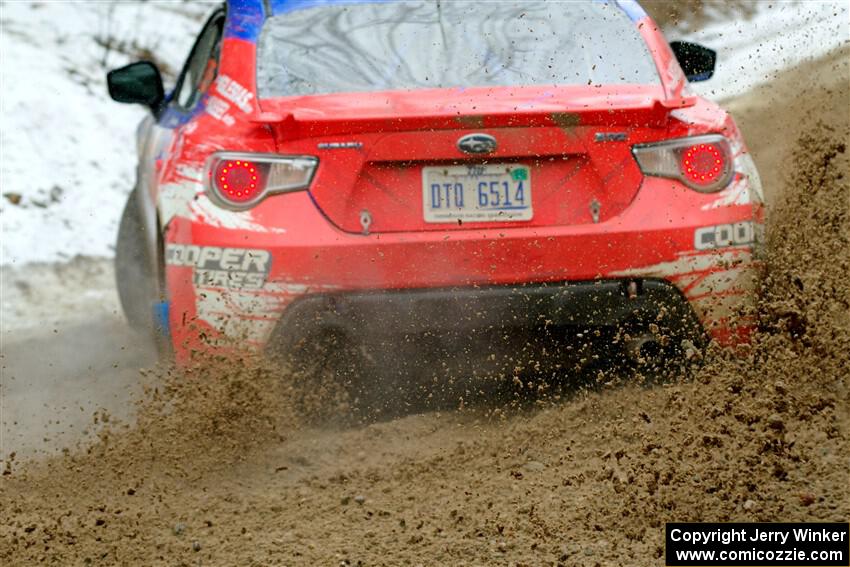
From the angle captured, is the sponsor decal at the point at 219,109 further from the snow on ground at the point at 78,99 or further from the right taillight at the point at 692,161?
the snow on ground at the point at 78,99

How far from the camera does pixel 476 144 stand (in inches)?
200

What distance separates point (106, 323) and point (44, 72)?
4.73 metres

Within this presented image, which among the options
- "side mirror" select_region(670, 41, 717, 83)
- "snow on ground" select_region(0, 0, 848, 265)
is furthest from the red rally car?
"snow on ground" select_region(0, 0, 848, 265)

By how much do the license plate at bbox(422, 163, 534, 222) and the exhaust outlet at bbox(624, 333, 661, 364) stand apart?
1.92 feet

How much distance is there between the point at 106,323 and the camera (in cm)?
864

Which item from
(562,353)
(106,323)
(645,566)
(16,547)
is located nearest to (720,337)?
(562,353)

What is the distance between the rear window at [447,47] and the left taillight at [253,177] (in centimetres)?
39

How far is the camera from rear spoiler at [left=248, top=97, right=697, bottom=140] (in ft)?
16.7

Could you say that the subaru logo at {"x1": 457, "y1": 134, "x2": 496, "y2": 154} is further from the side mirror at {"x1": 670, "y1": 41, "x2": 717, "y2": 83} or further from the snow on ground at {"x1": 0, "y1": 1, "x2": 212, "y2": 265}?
the snow on ground at {"x1": 0, "y1": 1, "x2": 212, "y2": 265}

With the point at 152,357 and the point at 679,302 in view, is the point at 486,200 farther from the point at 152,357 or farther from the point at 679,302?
the point at 152,357

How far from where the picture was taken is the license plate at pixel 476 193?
202 inches

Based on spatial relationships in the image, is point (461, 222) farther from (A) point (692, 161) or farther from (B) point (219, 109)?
(B) point (219, 109)

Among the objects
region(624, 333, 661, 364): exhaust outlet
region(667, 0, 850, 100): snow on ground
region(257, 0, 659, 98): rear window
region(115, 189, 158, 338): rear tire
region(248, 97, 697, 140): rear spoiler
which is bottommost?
region(667, 0, 850, 100): snow on ground

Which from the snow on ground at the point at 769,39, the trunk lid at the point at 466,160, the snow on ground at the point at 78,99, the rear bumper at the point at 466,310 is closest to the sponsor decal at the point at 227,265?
the rear bumper at the point at 466,310
